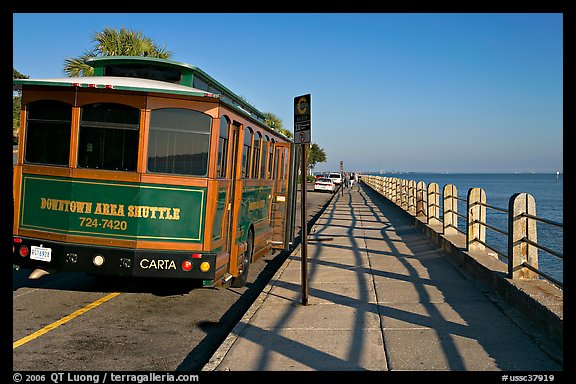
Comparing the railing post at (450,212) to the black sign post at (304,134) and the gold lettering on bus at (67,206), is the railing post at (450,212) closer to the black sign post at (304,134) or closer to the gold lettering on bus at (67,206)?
the black sign post at (304,134)

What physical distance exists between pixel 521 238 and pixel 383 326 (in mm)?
2470

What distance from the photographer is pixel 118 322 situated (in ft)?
24.3

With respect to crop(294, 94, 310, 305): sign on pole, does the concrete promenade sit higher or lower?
lower

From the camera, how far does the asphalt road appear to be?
5.89 metres

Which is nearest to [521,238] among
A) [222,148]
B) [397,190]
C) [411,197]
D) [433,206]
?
[222,148]

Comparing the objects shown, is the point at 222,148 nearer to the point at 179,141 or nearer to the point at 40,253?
the point at 179,141

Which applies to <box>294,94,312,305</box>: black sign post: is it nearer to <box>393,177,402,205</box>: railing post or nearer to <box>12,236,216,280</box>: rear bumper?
<box>12,236,216,280</box>: rear bumper

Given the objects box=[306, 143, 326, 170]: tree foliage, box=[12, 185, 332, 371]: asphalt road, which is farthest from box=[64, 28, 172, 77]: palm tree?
box=[306, 143, 326, 170]: tree foliage


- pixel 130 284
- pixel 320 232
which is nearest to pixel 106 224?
pixel 130 284

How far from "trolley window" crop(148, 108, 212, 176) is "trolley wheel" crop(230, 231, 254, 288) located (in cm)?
266

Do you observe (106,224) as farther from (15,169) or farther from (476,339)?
(476,339)

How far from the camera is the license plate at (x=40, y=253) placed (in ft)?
24.7
